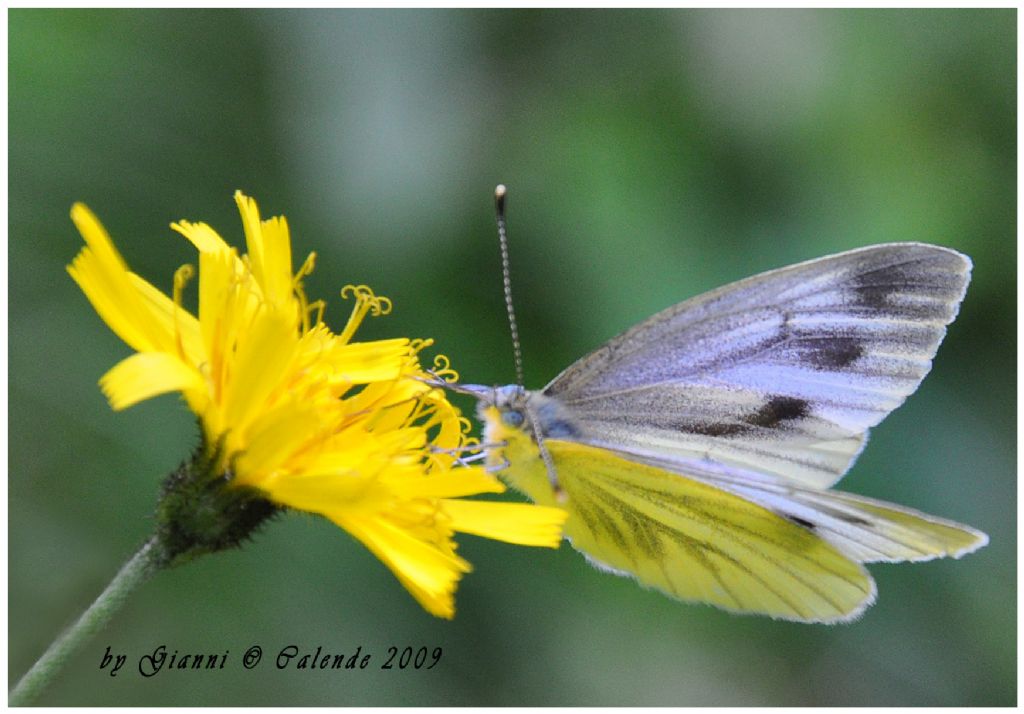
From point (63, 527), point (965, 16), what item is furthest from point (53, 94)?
point (965, 16)

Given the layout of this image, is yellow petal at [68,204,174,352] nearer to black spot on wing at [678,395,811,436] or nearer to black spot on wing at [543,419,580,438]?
black spot on wing at [543,419,580,438]

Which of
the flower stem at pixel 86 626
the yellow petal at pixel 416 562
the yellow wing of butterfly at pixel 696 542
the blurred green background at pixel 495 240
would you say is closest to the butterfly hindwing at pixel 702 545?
the yellow wing of butterfly at pixel 696 542

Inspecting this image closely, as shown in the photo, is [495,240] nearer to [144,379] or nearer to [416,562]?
[416,562]

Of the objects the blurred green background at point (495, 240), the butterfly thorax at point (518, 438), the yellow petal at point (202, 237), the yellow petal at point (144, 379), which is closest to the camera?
the yellow petal at point (144, 379)

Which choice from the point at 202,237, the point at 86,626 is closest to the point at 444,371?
the point at 202,237

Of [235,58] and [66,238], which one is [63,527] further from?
[235,58]

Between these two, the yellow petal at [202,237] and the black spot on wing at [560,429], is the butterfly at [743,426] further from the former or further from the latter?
the yellow petal at [202,237]
